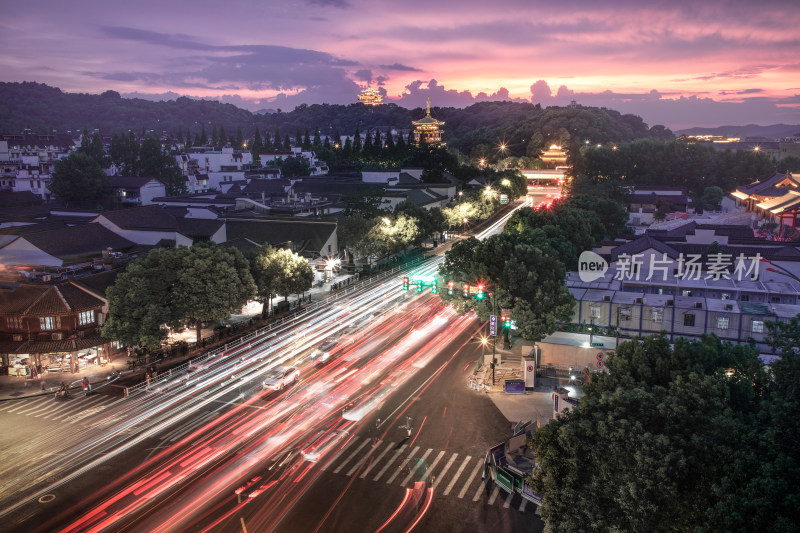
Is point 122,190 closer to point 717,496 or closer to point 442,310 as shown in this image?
point 442,310

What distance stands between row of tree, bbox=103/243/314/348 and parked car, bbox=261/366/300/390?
711 centimetres

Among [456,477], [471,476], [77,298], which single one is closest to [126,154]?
[77,298]

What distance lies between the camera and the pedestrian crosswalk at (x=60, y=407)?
2892 cm

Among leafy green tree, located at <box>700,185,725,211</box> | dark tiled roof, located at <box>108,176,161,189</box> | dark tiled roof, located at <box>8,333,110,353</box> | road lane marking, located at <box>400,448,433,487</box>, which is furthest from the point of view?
leafy green tree, located at <box>700,185,725,211</box>

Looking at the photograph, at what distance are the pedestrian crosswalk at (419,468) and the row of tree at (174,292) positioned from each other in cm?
1620

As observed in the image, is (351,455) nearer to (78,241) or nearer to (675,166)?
(78,241)

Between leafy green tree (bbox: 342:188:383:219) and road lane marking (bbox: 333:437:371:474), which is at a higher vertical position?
leafy green tree (bbox: 342:188:383:219)

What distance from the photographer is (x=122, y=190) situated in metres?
90.6

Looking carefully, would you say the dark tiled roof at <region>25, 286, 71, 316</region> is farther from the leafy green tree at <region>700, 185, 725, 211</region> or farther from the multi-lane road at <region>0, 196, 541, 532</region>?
the leafy green tree at <region>700, 185, 725, 211</region>

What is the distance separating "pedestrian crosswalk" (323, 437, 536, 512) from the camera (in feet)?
73.8

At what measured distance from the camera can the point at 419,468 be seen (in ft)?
79.6

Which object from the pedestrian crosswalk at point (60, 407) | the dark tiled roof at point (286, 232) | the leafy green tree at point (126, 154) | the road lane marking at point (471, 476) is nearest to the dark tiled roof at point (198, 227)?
the dark tiled roof at point (286, 232)

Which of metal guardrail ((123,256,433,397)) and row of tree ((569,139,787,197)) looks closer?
metal guardrail ((123,256,433,397))

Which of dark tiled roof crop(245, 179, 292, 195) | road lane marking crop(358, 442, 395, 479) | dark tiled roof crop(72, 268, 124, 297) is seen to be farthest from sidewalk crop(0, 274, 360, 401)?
dark tiled roof crop(245, 179, 292, 195)
